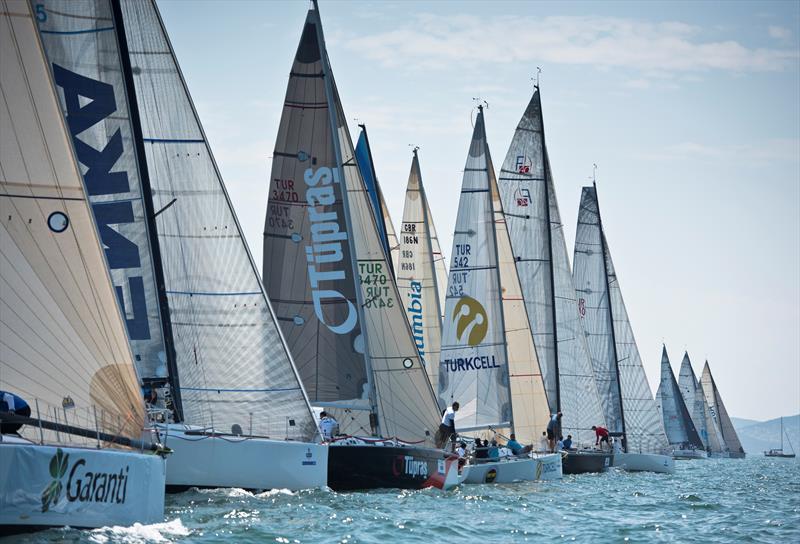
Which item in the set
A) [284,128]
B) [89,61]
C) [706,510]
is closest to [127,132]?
[89,61]

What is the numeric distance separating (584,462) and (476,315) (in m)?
7.20

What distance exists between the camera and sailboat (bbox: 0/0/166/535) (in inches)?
500

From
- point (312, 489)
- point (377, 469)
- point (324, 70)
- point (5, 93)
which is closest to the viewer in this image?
point (5, 93)

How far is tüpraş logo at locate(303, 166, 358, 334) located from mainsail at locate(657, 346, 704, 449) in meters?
59.1

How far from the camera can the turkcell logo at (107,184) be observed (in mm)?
19375

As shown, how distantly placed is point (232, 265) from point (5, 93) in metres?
7.29

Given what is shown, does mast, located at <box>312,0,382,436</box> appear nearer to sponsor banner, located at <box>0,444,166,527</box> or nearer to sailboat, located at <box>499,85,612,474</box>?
sponsor banner, located at <box>0,444,166,527</box>

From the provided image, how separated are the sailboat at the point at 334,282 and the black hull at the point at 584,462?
36.6 feet

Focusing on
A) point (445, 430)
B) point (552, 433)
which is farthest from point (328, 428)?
point (552, 433)

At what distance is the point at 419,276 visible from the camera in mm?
33531

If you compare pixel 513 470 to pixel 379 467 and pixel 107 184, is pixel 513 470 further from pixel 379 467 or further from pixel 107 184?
pixel 107 184

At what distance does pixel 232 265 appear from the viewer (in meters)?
20.0

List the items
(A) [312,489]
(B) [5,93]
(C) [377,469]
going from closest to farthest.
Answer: (B) [5,93] → (A) [312,489] → (C) [377,469]

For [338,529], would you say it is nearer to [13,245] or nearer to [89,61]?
[13,245]
